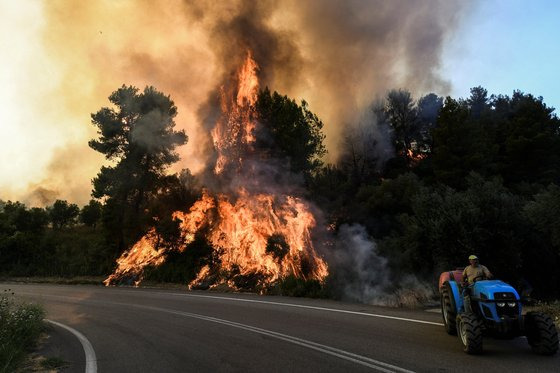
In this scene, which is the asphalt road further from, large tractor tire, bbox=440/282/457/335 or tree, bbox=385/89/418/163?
tree, bbox=385/89/418/163

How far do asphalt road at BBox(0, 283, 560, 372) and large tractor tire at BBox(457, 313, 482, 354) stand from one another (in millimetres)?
177

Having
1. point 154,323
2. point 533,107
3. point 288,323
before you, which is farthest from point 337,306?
point 533,107

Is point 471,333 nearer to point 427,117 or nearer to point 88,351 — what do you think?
point 88,351

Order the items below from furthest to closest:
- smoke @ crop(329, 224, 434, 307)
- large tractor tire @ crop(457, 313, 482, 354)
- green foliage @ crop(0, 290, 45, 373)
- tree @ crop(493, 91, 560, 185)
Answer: tree @ crop(493, 91, 560, 185) → smoke @ crop(329, 224, 434, 307) → green foliage @ crop(0, 290, 45, 373) → large tractor tire @ crop(457, 313, 482, 354)

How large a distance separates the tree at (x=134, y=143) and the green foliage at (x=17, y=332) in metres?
26.6

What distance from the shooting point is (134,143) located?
1539 inches

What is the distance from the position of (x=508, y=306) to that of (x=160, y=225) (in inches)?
1105

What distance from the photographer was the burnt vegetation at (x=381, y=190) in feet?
68.8

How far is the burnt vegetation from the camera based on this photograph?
21.0m

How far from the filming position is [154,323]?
41.3 ft

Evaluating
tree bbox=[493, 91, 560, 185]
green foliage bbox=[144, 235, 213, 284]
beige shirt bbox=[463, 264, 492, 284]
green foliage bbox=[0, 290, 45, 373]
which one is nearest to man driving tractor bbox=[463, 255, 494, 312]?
beige shirt bbox=[463, 264, 492, 284]

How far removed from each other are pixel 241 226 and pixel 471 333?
19.0 meters

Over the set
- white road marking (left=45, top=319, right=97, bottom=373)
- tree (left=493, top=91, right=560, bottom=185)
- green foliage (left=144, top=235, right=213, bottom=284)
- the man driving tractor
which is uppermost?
tree (left=493, top=91, right=560, bottom=185)

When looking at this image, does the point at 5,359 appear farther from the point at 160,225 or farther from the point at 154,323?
the point at 160,225
